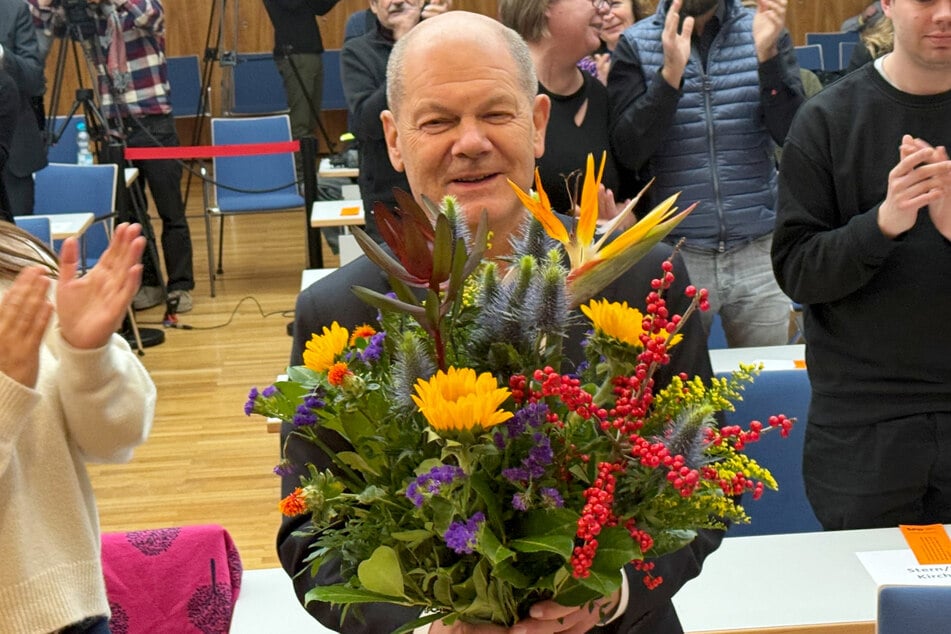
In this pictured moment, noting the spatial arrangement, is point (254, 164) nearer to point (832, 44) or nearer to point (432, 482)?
point (832, 44)

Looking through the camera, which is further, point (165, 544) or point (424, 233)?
point (165, 544)

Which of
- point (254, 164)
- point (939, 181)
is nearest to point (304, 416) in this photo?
point (939, 181)

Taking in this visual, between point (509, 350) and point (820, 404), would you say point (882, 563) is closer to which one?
point (820, 404)

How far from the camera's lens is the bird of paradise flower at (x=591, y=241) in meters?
1.08

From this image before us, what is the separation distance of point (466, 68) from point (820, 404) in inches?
52.0

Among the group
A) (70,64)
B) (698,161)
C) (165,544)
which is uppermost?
(698,161)

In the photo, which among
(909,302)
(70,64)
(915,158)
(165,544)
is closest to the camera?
(915,158)

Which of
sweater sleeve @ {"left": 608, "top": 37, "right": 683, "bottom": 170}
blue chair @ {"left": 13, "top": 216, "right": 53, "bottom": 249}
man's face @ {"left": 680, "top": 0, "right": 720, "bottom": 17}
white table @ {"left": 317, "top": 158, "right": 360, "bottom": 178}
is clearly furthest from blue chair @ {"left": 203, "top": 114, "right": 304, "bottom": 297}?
man's face @ {"left": 680, "top": 0, "right": 720, "bottom": 17}

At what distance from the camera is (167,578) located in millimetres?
2477

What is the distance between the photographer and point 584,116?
3.49 m

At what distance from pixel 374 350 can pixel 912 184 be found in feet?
4.49

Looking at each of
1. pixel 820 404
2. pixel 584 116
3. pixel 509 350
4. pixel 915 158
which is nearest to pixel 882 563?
pixel 820 404

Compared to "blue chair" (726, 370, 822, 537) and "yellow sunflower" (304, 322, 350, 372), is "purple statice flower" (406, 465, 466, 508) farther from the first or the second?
"blue chair" (726, 370, 822, 537)

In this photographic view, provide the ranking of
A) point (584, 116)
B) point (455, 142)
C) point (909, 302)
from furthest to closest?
point (584, 116), point (909, 302), point (455, 142)
